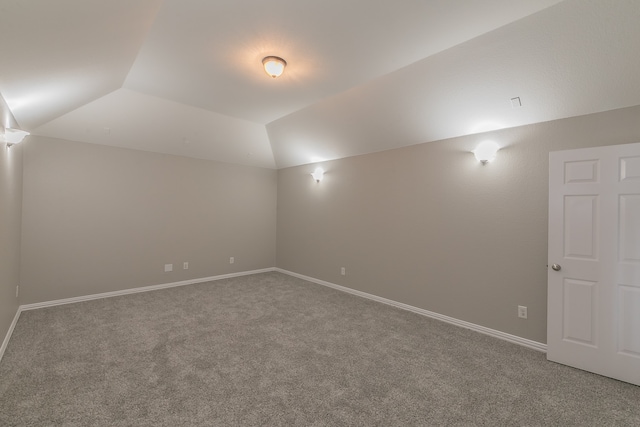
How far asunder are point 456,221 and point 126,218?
4965 millimetres

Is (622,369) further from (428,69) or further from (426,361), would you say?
(428,69)

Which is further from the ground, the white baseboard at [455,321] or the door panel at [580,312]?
the door panel at [580,312]

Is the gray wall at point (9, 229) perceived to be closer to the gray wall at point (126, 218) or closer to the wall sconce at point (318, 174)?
the gray wall at point (126, 218)

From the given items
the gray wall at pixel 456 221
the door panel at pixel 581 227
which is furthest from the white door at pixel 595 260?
the gray wall at pixel 456 221

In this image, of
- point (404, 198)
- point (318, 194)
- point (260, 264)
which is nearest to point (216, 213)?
point (260, 264)

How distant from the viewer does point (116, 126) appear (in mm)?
4004

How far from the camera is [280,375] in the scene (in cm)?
229

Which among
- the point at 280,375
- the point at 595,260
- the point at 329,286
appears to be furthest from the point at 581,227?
the point at 329,286

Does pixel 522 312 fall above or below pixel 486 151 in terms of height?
below

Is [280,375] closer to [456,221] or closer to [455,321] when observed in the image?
[455,321]

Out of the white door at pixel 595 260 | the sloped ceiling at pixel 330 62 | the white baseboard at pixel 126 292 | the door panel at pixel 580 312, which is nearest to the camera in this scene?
the sloped ceiling at pixel 330 62

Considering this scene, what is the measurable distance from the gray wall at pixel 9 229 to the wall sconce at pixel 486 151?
15.4ft

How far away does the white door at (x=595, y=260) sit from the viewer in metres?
2.28

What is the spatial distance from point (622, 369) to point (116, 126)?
20.8ft
